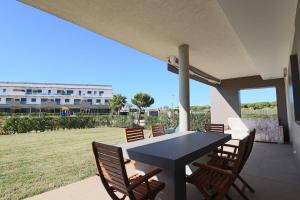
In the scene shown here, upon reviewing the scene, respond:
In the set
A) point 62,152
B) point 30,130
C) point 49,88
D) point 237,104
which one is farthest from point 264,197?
point 49,88

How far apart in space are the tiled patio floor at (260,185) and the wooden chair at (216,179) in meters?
0.61

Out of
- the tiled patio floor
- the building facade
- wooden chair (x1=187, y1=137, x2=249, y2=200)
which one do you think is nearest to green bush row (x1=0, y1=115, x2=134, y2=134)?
the tiled patio floor

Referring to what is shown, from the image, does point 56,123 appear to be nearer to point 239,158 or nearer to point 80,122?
point 80,122

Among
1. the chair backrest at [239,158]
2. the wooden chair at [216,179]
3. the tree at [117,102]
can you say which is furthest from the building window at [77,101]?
the chair backrest at [239,158]

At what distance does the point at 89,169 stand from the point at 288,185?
13.0 feet

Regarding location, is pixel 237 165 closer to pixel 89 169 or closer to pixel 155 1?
pixel 155 1

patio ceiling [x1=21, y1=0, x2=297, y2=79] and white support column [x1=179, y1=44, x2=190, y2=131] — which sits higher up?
patio ceiling [x1=21, y1=0, x2=297, y2=79]

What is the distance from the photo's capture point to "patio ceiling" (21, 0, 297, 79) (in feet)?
8.71

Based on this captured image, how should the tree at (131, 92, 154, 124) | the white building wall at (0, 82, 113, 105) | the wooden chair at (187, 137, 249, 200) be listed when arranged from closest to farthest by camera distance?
1. the wooden chair at (187, 137, 249, 200)
2. the tree at (131, 92, 154, 124)
3. the white building wall at (0, 82, 113, 105)

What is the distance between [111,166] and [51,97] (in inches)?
1667

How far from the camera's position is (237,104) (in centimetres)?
948

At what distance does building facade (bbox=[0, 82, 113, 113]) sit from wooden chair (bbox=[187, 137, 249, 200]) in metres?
36.8

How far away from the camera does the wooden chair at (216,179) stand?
1937 mm

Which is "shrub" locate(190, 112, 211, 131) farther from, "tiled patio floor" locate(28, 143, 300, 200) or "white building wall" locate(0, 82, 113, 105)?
"white building wall" locate(0, 82, 113, 105)
